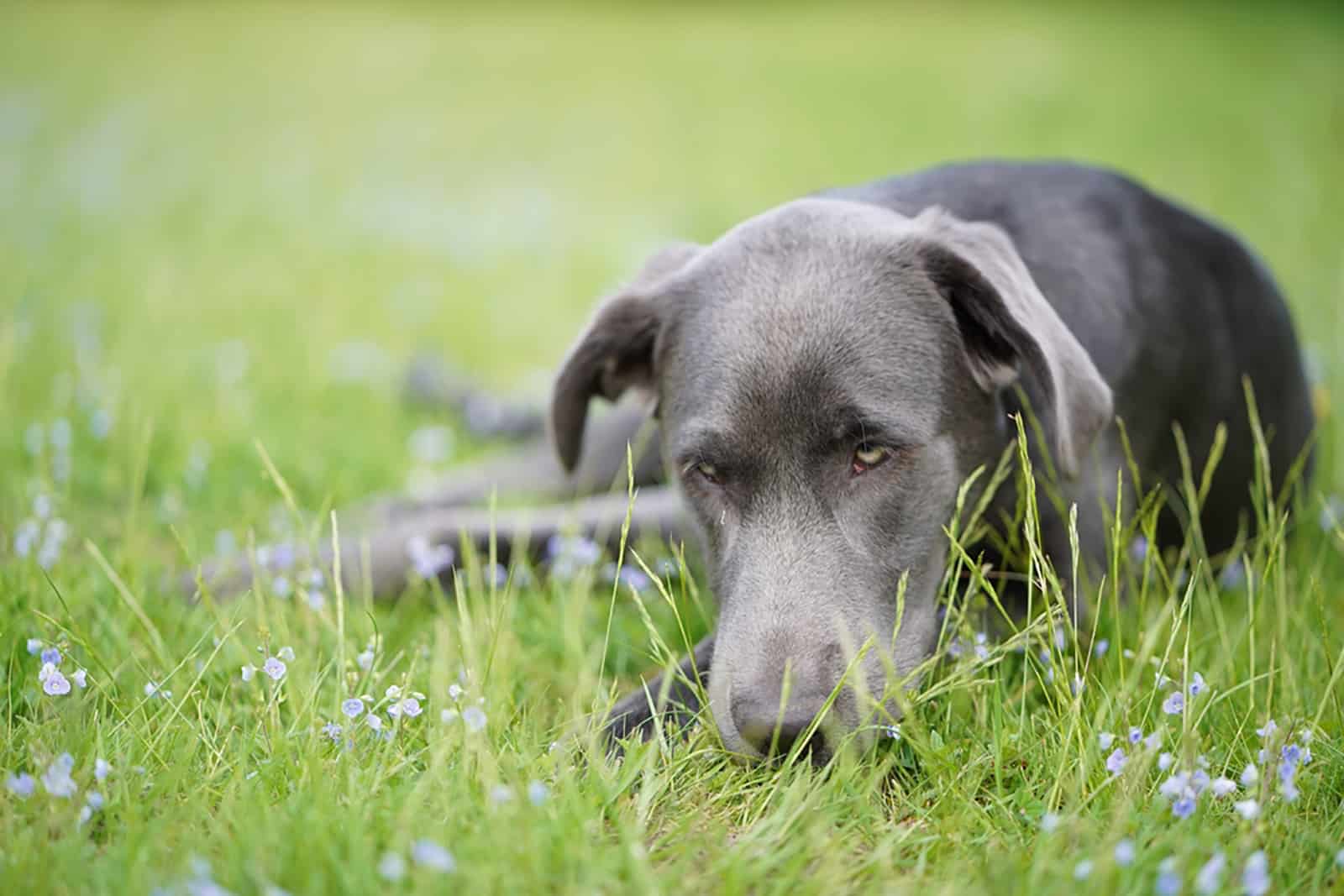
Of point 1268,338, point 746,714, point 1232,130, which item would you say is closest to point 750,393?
point 746,714

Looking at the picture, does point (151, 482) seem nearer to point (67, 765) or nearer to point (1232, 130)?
point (67, 765)

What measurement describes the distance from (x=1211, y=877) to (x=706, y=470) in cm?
133

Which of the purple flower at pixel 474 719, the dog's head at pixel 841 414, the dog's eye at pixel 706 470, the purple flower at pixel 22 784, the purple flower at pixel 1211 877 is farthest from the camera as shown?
the dog's eye at pixel 706 470

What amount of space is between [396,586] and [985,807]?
1.96m

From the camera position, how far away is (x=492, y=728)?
224 cm

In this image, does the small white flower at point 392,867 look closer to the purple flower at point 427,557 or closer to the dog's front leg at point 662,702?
the dog's front leg at point 662,702

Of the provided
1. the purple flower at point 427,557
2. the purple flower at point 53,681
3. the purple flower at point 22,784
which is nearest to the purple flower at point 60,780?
the purple flower at point 22,784

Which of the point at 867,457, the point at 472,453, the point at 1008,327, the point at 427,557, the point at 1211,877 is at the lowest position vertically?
the point at 472,453

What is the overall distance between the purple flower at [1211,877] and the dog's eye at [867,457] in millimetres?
1052

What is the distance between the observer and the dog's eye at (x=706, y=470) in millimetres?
2633

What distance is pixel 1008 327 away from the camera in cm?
255

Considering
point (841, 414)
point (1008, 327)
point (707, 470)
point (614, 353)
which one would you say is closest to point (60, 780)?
point (707, 470)

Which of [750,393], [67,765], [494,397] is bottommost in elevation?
[494,397]

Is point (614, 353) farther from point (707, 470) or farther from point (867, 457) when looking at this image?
point (867, 457)
